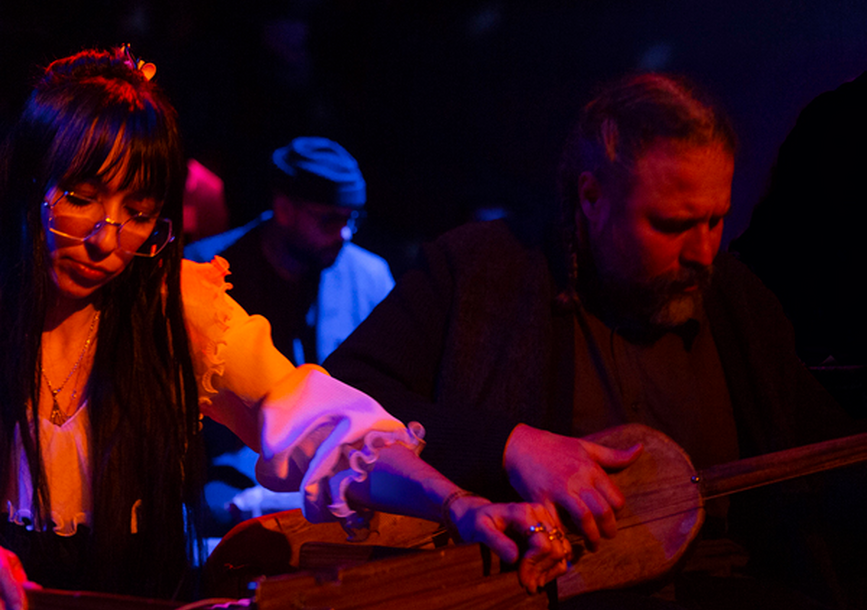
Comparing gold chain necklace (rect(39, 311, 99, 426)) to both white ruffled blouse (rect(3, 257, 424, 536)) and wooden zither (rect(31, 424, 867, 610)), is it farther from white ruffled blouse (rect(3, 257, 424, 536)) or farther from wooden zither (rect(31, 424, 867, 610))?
wooden zither (rect(31, 424, 867, 610))

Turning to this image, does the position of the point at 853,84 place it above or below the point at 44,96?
above

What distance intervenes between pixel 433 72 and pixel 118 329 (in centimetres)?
140

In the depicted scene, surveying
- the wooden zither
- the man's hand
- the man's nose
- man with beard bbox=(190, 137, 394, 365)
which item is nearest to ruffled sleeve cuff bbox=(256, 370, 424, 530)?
the wooden zither

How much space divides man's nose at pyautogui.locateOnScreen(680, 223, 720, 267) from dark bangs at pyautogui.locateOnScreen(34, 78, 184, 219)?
3.37ft

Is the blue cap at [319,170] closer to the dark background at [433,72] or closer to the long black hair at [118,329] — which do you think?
the dark background at [433,72]

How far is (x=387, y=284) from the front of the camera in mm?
2348

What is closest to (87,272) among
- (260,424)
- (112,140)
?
(112,140)

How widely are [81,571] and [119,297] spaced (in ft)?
1.28

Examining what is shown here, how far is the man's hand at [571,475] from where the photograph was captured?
1.10 meters

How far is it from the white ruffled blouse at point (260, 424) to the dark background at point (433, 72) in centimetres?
117

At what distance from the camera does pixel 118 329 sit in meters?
1.05

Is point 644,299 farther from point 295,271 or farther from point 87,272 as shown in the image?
point 295,271

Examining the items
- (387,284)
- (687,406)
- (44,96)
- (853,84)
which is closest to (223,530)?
(387,284)

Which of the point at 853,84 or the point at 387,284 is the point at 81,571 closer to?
the point at 387,284
